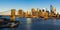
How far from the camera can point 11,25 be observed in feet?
243

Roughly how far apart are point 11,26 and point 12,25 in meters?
2.09

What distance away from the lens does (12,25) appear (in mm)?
74625

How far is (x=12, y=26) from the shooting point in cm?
7338

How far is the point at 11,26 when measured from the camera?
238 feet

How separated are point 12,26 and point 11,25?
93 cm

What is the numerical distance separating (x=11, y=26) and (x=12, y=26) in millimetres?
880

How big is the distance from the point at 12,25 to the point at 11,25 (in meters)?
0.67
